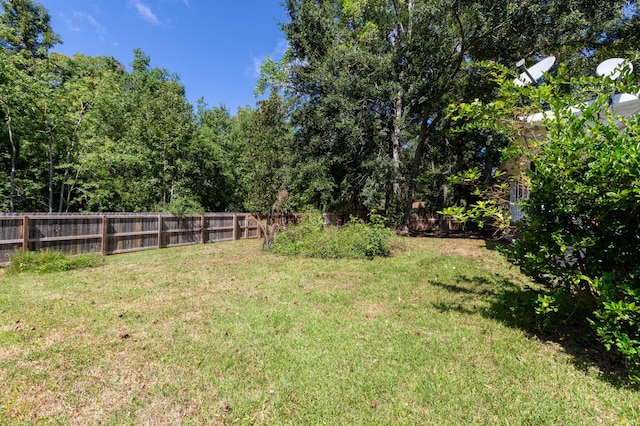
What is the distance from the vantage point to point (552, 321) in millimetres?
3598

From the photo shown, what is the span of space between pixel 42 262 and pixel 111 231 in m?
3.03

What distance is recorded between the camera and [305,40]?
53.2 feet

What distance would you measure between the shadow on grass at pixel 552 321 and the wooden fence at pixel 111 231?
9.63 m

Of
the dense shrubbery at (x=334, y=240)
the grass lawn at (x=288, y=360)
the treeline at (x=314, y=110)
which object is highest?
the treeline at (x=314, y=110)

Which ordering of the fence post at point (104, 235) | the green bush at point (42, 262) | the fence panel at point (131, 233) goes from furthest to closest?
the fence panel at point (131, 233), the fence post at point (104, 235), the green bush at point (42, 262)

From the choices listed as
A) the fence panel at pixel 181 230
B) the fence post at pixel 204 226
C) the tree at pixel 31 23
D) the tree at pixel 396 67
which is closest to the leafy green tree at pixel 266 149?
the tree at pixel 396 67

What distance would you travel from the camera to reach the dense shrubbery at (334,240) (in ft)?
28.7

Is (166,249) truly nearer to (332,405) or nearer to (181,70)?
(332,405)

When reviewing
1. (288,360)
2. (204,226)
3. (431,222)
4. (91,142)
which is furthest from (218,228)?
(431,222)

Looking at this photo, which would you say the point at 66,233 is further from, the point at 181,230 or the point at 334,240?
the point at 334,240

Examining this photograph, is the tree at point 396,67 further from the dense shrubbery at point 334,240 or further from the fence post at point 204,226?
the fence post at point 204,226

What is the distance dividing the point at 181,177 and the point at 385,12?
15430mm

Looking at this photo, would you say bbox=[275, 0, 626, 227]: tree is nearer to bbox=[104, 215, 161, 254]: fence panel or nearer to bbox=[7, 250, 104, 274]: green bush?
bbox=[104, 215, 161, 254]: fence panel

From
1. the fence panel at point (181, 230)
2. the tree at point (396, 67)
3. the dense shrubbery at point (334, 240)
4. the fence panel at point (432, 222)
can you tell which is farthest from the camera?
the fence panel at point (432, 222)
